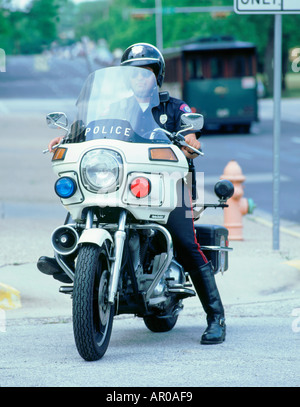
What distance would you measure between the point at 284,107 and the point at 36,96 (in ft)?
59.3

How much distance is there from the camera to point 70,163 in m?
5.03

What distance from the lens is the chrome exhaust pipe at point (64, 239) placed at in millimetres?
5125

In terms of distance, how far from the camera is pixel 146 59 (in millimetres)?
5469

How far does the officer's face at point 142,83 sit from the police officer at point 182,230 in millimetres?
169

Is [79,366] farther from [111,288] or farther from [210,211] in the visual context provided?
[210,211]

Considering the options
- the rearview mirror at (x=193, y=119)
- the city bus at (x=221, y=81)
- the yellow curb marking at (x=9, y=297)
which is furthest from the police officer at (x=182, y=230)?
the city bus at (x=221, y=81)

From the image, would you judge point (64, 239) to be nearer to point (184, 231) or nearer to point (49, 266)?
point (49, 266)

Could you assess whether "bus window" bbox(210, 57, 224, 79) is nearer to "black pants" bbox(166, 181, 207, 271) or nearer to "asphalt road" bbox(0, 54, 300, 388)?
"asphalt road" bbox(0, 54, 300, 388)

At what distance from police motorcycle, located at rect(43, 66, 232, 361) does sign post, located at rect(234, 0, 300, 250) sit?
10.9 ft

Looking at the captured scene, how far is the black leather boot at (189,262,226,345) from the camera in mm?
5559

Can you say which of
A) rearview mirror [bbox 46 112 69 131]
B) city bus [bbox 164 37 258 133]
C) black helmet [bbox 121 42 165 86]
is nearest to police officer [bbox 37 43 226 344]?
black helmet [bbox 121 42 165 86]

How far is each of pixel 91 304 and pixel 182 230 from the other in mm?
955
